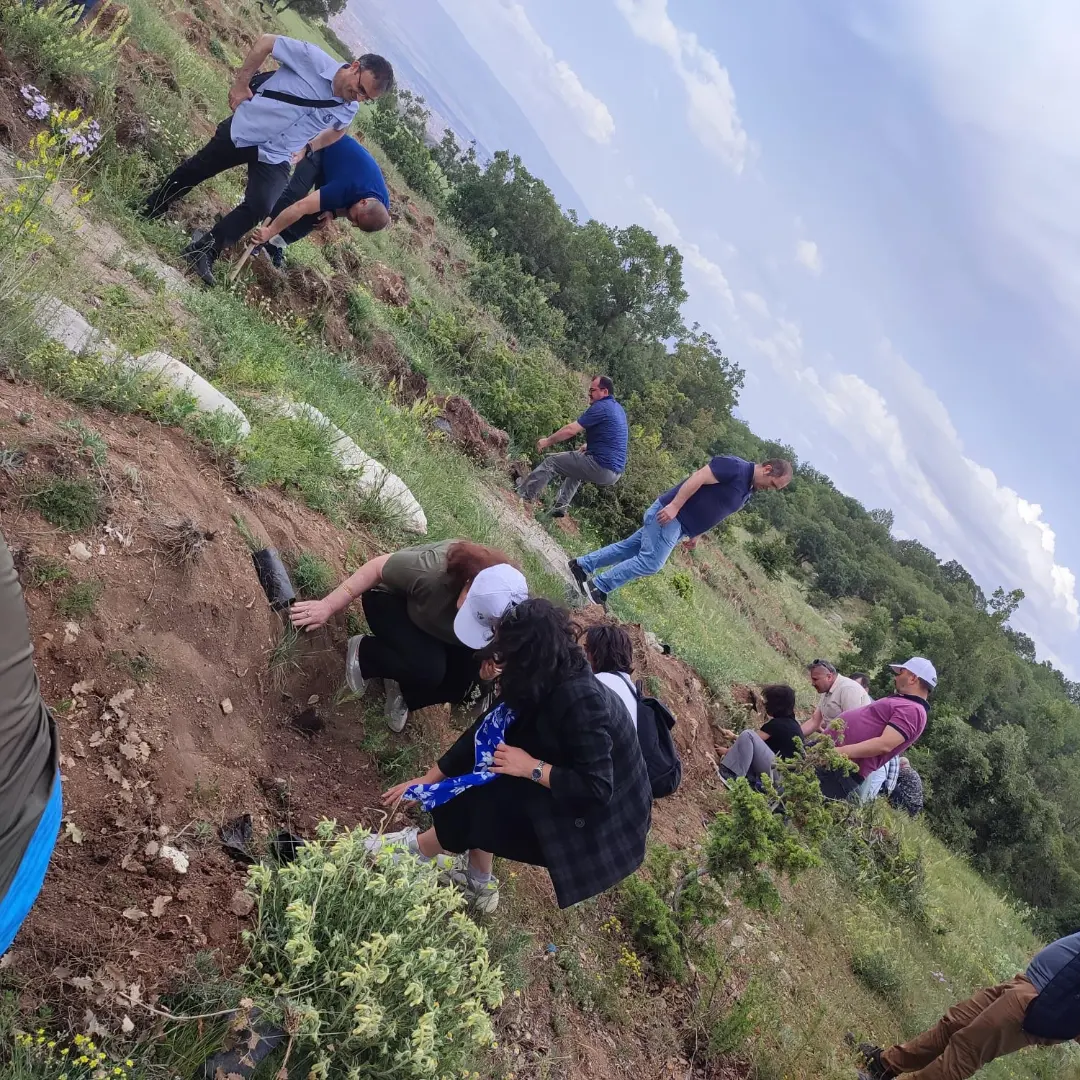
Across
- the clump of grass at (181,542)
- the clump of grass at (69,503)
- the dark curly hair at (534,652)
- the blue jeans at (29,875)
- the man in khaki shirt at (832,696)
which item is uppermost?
the man in khaki shirt at (832,696)

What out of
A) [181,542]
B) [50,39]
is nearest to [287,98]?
[50,39]

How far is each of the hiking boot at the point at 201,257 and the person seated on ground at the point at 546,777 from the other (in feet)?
15.1

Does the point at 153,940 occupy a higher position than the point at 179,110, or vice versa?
the point at 179,110

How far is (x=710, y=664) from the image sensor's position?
9.11 m

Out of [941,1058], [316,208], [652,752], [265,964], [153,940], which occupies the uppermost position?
[316,208]

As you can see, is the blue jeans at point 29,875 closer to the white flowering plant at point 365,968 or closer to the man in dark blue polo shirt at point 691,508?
the white flowering plant at point 365,968

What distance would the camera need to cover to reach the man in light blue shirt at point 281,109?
5293 mm

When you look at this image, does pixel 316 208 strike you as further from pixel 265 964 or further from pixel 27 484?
pixel 265 964

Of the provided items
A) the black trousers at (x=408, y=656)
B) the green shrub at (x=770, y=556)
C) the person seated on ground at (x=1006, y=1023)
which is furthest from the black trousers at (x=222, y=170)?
the green shrub at (x=770, y=556)

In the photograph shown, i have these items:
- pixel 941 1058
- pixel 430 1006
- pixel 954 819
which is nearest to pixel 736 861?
pixel 941 1058

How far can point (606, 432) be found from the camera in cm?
883

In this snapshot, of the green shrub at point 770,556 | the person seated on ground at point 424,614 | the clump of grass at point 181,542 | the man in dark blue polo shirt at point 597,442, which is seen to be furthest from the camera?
the green shrub at point 770,556

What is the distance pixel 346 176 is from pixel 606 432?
12.4ft

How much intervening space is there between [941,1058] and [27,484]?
5.44 meters
